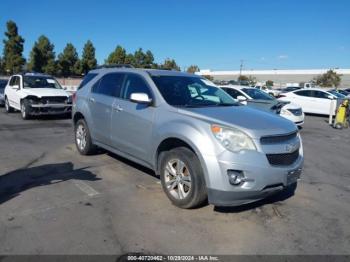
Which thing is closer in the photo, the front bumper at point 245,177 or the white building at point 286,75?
the front bumper at point 245,177

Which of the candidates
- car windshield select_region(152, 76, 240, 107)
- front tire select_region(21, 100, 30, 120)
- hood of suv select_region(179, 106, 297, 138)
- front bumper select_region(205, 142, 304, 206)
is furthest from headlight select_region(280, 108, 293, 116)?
front tire select_region(21, 100, 30, 120)

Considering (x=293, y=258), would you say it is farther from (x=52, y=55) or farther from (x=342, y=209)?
(x=52, y=55)

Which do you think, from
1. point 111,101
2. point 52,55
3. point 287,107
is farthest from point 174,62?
point 111,101

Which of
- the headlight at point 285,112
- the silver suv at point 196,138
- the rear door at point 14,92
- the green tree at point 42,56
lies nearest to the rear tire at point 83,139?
the silver suv at point 196,138

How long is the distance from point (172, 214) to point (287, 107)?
9446mm

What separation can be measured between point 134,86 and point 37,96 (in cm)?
846

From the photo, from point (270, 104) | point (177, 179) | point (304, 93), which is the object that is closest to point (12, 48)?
point (304, 93)

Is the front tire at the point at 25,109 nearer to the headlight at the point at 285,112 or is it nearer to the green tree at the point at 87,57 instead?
the headlight at the point at 285,112

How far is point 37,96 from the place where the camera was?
12.9m

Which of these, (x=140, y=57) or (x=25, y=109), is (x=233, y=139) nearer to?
(x=25, y=109)

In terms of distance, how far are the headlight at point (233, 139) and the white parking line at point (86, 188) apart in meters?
2.12

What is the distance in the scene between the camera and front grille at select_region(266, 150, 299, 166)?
13.7 feet

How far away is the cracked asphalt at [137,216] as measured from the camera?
3664 mm

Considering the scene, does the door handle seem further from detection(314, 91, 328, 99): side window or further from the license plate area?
detection(314, 91, 328, 99): side window
